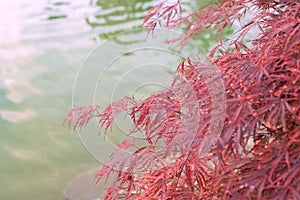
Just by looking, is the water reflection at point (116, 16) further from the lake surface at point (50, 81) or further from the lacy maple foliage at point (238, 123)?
the lacy maple foliage at point (238, 123)

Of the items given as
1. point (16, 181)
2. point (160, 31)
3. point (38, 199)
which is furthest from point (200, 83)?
point (16, 181)

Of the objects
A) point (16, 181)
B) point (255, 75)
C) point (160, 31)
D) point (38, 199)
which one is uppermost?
point (16, 181)

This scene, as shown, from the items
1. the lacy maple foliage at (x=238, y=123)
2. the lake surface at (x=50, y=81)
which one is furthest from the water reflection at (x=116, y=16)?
the lacy maple foliage at (x=238, y=123)

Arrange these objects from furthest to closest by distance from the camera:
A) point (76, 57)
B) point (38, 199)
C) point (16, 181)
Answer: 1. point (76, 57)
2. point (16, 181)
3. point (38, 199)

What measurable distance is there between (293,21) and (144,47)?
59 centimetres

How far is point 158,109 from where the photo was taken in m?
1.08

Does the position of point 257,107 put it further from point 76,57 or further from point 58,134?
point 76,57

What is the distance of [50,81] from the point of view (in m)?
4.48

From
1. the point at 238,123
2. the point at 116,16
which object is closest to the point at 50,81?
the point at 116,16

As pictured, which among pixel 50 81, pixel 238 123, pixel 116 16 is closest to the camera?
pixel 238 123

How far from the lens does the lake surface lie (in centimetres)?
318

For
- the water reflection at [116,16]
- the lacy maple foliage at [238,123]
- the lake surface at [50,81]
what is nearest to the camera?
the lacy maple foliage at [238,123]

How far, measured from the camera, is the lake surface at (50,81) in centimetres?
318

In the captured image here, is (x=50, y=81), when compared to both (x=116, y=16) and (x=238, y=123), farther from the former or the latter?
(x=238, y=123)
